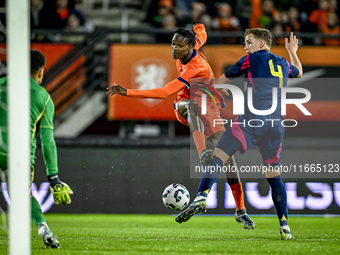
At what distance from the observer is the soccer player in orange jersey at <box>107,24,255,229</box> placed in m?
6.67

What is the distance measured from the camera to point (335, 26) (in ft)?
37.9

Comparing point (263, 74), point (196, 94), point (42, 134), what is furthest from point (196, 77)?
point (42, 134)

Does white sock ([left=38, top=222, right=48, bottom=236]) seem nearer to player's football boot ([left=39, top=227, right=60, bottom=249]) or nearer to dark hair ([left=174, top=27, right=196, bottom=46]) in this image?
player's football boot ([left=39, top=227, right=60, bottom=249])

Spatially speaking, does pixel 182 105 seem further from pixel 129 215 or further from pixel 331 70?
pixel 331 70

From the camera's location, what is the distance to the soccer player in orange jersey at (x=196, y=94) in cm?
667

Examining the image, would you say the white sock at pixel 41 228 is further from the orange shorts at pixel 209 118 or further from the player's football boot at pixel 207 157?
the orange shorts at pixel 209 118

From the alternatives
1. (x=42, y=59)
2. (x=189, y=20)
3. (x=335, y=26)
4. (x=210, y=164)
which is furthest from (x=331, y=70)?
(x=42, y=59)

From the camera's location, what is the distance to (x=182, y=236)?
647cm

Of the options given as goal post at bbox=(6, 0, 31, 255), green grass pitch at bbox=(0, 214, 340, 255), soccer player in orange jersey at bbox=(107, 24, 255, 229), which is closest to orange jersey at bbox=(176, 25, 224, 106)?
soccer player in orange jersey at bbox=(107, 24, 255, 229)

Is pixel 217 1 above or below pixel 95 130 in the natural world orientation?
above

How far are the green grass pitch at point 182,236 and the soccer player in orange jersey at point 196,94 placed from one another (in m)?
0.55

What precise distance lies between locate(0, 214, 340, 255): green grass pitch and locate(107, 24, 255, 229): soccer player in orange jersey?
1.80ft

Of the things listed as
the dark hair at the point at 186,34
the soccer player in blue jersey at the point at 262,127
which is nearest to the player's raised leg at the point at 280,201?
the soccer player in blue jersey at the point at 262,127

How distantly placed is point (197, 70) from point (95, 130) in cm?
498
